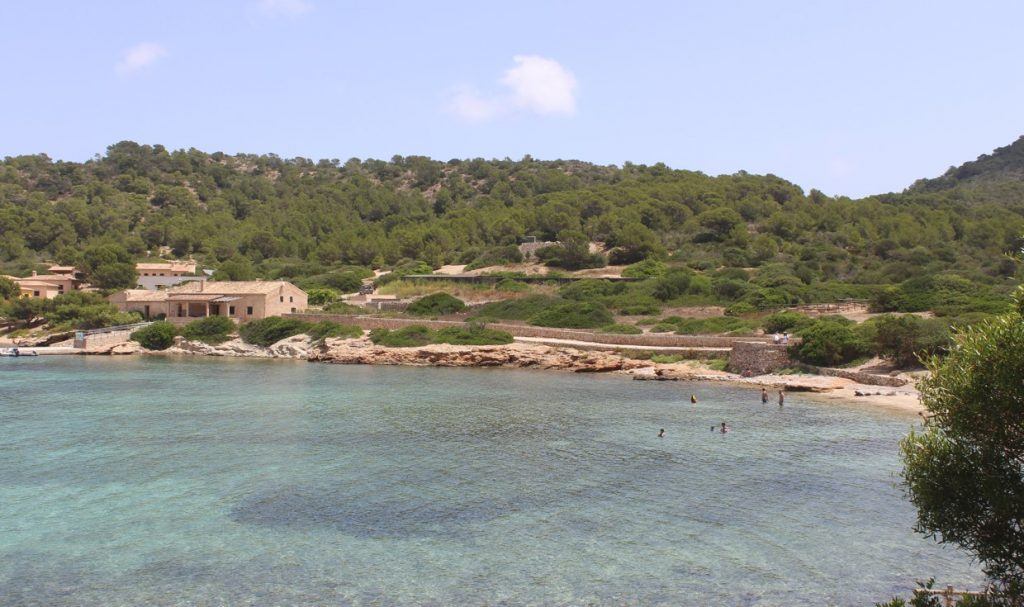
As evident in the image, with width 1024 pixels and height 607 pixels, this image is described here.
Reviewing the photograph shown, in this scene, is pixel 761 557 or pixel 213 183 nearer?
pixel 761 557

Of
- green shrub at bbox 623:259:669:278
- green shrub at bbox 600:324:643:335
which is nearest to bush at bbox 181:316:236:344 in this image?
green shrub at bbox 600:324:643:335

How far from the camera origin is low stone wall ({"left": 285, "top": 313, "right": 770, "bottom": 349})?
42062 mm

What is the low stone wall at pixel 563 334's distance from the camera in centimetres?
4206

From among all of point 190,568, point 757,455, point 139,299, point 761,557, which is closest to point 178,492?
point 190,568

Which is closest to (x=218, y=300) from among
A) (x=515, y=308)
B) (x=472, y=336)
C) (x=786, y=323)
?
(x=472, y=336)

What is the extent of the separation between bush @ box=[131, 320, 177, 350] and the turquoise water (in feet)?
64.4

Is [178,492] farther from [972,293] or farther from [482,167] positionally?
[482,167]

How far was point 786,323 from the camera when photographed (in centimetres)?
4278

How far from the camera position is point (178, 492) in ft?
A: 62.0

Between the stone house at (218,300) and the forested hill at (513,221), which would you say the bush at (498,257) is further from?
the stone house at (218,300)

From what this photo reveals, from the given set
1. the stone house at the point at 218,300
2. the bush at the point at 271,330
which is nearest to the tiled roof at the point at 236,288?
the stone house at the point at 218,300

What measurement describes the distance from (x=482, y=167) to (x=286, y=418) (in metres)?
101

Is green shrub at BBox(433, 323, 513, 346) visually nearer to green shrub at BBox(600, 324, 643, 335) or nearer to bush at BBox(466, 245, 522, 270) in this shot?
green shrub at BBox(600, 324, 643, 335)

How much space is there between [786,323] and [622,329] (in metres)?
9.10
